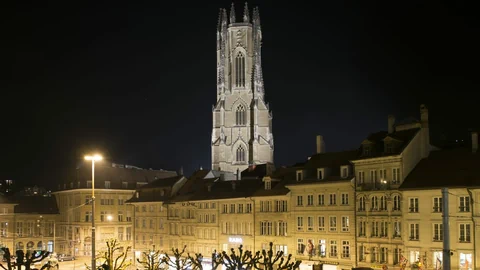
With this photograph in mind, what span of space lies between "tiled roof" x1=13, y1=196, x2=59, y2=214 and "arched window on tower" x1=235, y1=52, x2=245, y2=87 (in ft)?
166

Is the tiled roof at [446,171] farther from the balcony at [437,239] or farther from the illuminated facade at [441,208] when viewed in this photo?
the balcony at [437,239]

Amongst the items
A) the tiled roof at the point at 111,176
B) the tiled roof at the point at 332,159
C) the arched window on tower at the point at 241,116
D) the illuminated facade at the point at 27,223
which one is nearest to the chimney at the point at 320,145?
the tiled roof at the point at 332,159

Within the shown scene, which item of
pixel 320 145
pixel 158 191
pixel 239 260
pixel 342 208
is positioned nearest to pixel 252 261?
pixel 239 260

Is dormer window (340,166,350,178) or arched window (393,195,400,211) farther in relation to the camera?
dormer window (340,166,350,178)

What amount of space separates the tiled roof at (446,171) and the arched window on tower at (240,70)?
93.3 m

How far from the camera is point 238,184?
82875 millimetres

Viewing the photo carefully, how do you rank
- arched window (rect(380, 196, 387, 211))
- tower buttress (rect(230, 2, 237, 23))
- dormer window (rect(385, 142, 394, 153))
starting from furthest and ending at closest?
1. tower buttress (rect(230, 2, 237, 23))
2. arched window (rect(380, 196, 387, 211))
3. dormer window (rect(385, 142, 394, 153))

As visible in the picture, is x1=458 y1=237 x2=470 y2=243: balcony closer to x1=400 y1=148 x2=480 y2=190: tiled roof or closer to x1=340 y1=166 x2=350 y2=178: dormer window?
x1=400 y1=148 x2=480 y2=190: tiled roof

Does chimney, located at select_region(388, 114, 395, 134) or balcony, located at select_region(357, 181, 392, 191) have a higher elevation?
chimney, located at select_region(388, 114, 395, 134)

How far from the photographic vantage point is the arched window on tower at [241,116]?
144913mm

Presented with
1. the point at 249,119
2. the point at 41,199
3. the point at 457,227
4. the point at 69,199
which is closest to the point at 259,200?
the point at 457,227

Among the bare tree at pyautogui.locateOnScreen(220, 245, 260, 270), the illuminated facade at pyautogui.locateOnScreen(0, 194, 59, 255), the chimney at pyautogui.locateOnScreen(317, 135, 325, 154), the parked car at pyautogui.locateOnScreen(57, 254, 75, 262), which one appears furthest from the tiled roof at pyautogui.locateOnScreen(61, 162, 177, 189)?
the bare tree at pyautogui.locateOnScreen(220, 245, 260, 270)

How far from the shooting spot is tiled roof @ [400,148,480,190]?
53.2 metres

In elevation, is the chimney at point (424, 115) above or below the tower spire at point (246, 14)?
below
